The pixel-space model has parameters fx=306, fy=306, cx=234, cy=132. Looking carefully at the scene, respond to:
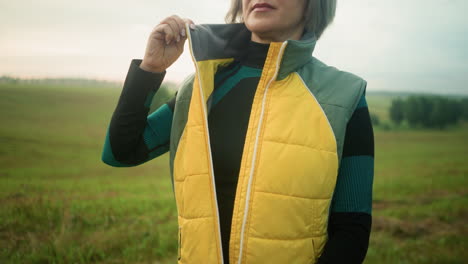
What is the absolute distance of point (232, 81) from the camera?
5.19 ft

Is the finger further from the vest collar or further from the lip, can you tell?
the lip

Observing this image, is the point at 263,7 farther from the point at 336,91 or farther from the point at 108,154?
the point at 108,154

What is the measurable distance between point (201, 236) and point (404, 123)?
60.2 meters

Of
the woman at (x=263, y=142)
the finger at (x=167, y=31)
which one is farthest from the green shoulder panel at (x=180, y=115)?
the finger at (x=167, y=31)

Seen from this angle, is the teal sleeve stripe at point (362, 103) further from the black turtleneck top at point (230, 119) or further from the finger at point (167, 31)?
the finger at point (167, 31)

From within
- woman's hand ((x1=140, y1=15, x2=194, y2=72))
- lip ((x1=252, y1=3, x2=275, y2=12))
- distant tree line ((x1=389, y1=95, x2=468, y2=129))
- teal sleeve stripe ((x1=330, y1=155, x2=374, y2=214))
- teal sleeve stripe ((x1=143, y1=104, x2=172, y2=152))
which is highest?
lip ((x1=252, y1=3, x2=275, y2=12))

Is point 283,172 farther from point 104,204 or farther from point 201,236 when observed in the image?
point 104,204

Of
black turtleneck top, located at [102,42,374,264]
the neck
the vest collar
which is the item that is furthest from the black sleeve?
the neck

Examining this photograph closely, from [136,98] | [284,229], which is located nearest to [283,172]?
[284,229]

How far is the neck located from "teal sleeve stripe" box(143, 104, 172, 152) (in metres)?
0.62

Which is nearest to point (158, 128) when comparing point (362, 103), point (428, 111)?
point (362, 103)

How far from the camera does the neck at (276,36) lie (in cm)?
154

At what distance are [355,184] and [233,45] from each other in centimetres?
96

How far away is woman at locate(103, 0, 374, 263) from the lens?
1282mm
